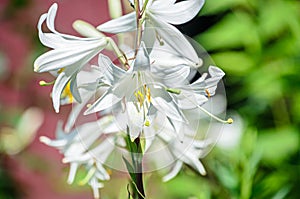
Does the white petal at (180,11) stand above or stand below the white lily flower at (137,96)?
above

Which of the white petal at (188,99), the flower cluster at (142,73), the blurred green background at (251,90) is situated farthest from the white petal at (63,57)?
the blurred green background at (251,90)

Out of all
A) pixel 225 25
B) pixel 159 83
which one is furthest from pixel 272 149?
pixel 159 83

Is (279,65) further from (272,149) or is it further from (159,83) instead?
(159,83)

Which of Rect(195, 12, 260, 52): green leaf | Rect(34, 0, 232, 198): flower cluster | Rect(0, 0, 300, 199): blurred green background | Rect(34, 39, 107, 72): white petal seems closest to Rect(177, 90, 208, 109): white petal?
Rect(34, 0, 232, 198): flower cluster

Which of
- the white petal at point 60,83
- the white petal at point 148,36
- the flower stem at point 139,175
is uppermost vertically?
the white petal at point 148,36

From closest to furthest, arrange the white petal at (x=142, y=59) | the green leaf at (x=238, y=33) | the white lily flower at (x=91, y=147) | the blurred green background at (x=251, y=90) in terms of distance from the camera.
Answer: the white petal at (x=142, y=59) → the white lily flower at (x=91, y=147) → the blurred green background at (x=251, y=90) → the green leaf at (x=238, y=33)

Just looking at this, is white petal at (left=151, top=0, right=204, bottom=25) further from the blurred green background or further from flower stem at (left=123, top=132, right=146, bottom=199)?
the blurred green background

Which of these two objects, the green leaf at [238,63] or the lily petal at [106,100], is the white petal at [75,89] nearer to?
the lily petal at [106,100]

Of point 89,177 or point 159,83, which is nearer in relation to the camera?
point 159,83
